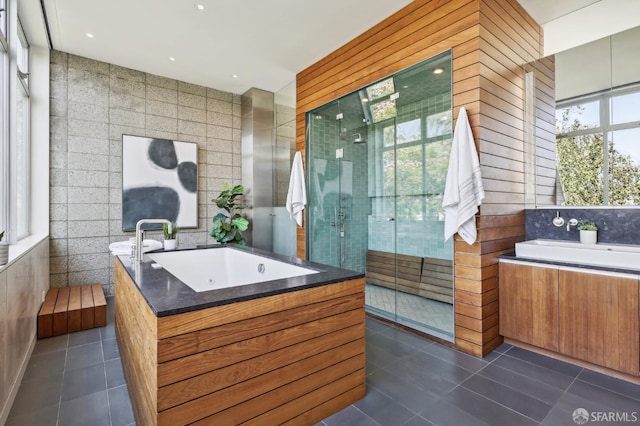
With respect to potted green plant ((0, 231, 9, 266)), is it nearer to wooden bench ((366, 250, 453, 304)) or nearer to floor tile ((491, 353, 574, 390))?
wooden bench ((366, 250, 453, 304))

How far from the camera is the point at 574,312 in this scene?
2346 millimetres

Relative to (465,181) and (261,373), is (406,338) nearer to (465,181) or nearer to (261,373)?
(465,181)

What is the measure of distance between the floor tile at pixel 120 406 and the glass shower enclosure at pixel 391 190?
95.8 inches

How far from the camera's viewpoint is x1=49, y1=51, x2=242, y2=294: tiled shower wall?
13.2 ft

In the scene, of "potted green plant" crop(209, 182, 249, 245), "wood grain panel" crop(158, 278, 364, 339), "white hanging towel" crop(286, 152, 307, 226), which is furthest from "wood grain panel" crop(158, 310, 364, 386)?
"potted green plant" crop(209, 182, 249, 245)

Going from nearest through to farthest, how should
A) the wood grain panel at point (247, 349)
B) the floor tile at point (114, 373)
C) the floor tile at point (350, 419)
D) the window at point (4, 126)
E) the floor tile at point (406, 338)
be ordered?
1. the wood grain panel at point (247, 349)
2. the floor tile at point (350, 419)
3. the floor tile at point (114, 373)
4. the window at point (4, 126)
5. the floor tile at point (406, 338)

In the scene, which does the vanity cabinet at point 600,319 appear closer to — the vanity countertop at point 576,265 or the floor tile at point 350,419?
the vanity countertop at point 576,265

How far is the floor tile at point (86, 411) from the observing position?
1.79 m

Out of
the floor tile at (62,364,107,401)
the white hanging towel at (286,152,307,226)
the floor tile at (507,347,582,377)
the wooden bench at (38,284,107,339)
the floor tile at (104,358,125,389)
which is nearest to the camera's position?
the floor tile at (62,364,107,401)

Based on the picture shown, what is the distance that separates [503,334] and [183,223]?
4.47 metres

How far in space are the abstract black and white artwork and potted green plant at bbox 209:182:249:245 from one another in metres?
0.41

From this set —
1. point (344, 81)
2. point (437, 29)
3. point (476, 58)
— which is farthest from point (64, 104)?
point (476, 58)

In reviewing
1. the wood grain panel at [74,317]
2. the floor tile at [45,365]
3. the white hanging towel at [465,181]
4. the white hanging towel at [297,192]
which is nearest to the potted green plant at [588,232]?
the white hanging towel at [465,181]

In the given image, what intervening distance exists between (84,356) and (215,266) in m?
1.29
